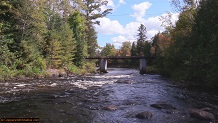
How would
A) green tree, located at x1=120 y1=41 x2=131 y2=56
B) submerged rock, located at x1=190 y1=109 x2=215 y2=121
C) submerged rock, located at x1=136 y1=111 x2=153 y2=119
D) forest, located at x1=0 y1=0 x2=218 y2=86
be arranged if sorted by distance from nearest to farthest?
submerged rock, located at x1=190 y1=109 x2=215 y2=121, submerged rock, located at x1=136 y1=111 x2=153 y2=119, forest, located at x1=0 y1=0 x2=218 y2=86, green tree, located at x1=120 y1=41 x2=131 y2=56

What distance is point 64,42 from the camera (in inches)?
1705

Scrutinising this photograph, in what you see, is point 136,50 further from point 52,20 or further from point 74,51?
point 52,20

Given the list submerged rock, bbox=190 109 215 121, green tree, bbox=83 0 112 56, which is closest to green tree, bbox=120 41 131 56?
green tree, bbox=83 0 112 56

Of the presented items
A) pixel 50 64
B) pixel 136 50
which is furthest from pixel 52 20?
pixel 136 50

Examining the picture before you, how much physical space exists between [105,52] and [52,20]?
84502mm

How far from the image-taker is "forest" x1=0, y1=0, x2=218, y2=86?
73.6ft

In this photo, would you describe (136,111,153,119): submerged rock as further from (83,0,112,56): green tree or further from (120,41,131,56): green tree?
(120,41,131,56): green tree

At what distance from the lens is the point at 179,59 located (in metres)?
33.2

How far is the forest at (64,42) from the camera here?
2242 cm

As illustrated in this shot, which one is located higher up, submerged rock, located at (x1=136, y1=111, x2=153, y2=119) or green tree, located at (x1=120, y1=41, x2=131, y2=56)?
green tree, located at (x1=120, y1=41, x2=131, y2=56)

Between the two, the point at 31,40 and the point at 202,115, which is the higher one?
the point at 31,40

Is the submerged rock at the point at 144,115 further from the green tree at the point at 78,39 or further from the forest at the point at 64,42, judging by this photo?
the green tree at the point at 78,39

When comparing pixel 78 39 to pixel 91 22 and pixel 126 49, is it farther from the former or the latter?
pixel 126 49

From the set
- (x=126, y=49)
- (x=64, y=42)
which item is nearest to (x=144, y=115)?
(x=64, y=42)
